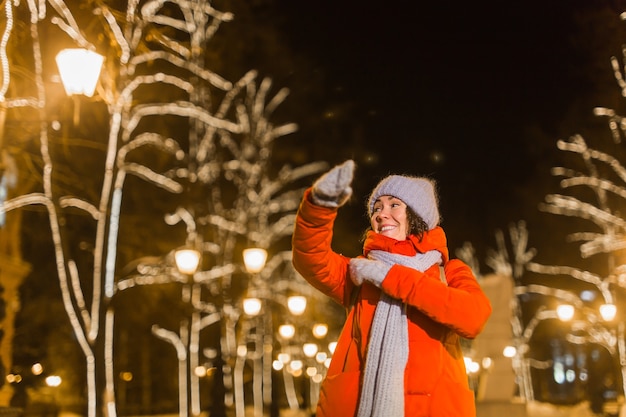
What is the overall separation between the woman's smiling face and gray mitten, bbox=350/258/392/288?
0.35m

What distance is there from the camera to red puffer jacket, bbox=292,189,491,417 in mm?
3492

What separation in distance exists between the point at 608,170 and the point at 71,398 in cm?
2176

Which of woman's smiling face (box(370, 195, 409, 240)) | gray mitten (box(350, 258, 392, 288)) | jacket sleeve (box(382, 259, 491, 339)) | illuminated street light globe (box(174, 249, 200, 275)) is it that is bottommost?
jacket sleeve (box(382, 259, 491, 339))

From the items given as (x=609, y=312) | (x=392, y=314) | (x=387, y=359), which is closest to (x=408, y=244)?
(x=392, y=314)

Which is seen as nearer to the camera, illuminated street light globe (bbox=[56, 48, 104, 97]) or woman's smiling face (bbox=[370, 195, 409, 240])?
woman's smiling face (bbox=[370, 195, 409, 240])

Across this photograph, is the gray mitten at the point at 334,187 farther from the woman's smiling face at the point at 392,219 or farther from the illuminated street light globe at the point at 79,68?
the illuminated street light globe at the point at 79,68

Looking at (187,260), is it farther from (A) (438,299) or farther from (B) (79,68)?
(A) (438,299)

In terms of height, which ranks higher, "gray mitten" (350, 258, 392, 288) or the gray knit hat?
the gray knit hat

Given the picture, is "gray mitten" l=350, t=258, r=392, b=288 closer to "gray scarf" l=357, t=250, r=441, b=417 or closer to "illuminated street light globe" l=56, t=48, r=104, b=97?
"gray scarf" l=357, t=250, r=441, b=417

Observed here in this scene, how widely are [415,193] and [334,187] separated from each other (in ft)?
2.49

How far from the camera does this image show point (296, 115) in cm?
3102

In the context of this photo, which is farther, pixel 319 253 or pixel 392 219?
pixel 392 219

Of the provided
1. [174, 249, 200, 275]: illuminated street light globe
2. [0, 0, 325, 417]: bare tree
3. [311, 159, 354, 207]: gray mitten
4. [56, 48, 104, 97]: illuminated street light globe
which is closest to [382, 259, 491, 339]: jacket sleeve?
[311, 159, 354, 207]: gray mitten

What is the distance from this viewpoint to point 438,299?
346 centimetres
